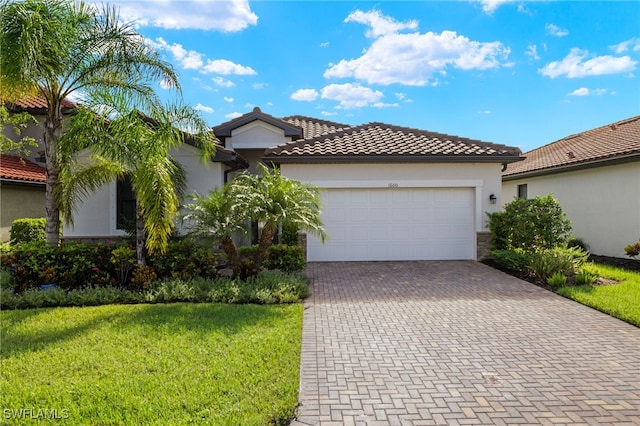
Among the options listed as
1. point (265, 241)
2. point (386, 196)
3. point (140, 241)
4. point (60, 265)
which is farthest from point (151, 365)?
point (386, 196)

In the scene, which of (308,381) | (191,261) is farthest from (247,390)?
(191,261)

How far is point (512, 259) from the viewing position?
10023mm

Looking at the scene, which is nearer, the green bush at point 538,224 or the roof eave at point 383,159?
the green bush at point 538,224

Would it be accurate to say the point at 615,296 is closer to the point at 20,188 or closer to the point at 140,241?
the point at 140,241

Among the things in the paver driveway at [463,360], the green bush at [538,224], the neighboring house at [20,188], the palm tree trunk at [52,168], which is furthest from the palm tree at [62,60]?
the green bush at [538,224]

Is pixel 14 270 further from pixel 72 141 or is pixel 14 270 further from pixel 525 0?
pixel 525 0

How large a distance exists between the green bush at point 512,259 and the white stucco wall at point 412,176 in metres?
1.39

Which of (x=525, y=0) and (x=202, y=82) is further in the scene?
(x=202, y=82)

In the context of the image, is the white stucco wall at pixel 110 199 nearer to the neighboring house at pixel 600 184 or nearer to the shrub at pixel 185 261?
the shrub at pixel 185 261

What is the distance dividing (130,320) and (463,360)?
5327 millimetres

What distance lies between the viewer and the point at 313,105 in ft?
65.5

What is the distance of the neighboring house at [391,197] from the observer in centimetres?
1143

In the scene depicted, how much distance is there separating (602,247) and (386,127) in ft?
30.1

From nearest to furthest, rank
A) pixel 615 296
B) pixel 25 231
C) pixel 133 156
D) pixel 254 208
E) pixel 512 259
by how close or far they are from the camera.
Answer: pixel 615 296 < pixel 133 156 < pixel 254 208 < pixel 512 259 < pixel 25 231
